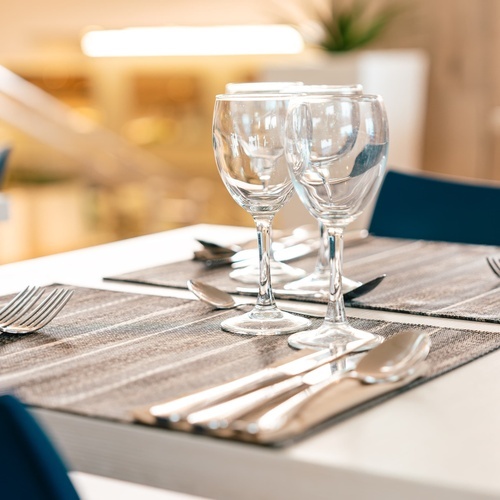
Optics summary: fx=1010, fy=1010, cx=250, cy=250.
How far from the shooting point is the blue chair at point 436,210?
71.5 inches

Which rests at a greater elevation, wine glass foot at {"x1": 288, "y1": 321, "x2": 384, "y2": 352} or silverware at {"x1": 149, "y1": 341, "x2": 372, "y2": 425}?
wine glass foot at {"x1": 288, "y1": 321, "x2": 384, "y2": 352}

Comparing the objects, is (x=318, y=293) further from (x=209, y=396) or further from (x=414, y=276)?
(x=209, y=396)

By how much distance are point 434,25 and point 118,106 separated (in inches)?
144

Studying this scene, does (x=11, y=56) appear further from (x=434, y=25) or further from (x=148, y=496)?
(x=148, y=496)

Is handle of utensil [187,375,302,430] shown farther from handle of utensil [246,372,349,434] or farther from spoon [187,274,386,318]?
spoon [187,274,386,318]

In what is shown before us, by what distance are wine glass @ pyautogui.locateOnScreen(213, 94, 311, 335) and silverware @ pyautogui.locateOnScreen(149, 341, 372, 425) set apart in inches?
4.7

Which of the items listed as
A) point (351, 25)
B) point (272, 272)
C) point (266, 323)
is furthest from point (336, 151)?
point (351, 25)

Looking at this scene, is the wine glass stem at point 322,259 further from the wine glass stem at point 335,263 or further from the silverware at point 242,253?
the wine glass stem at point 335,263

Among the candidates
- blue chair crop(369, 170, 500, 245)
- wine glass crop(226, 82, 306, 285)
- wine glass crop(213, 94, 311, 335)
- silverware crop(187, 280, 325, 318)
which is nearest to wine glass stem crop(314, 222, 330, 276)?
wine glass crop(226, 82, 306, 285)

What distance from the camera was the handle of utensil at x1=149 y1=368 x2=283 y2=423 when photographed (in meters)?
0.67

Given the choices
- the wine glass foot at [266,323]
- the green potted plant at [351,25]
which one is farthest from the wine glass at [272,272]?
the green potted plant at [351,25]

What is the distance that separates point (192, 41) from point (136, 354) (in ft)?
22.0

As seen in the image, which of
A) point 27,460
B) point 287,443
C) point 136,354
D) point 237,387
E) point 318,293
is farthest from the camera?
point 318,293

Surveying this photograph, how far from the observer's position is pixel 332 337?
0.87 m
